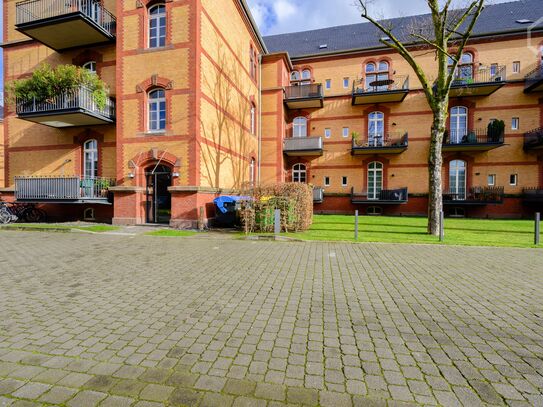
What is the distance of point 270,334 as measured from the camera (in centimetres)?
310

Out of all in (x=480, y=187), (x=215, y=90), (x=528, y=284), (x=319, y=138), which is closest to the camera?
(x=528, y=284)

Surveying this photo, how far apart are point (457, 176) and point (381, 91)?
8.34 meters

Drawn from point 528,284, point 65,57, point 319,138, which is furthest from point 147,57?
point 528,284

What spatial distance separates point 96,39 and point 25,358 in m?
17.2

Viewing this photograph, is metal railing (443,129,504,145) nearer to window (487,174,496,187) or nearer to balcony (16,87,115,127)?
window (487,174,496,187)

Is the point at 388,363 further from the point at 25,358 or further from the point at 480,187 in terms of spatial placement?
the point at 480,187

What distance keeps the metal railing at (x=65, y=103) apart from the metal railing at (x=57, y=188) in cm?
339

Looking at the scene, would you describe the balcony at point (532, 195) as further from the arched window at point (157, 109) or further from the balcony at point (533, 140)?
the arched window at point (157, 109)

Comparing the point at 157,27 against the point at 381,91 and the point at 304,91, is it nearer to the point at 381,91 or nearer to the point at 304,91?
the point at 304,91

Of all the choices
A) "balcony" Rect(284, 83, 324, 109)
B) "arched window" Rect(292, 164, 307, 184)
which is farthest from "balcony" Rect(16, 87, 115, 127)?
"arched window" Rect(292, 164, 307, 184)

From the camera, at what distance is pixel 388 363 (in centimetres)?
256

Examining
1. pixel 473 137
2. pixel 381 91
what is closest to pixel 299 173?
pixel 381 91

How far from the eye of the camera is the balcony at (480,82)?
18.3 metres

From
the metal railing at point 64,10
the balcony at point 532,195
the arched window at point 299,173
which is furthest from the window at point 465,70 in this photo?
the metal railing at point 64,10
